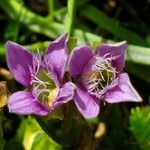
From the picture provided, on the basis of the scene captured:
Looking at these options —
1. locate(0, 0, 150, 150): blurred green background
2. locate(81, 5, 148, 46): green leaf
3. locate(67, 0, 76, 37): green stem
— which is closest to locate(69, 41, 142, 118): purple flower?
locate(0, 0, 150, 150): blurred green background

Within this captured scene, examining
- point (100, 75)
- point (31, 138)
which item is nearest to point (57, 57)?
point (100, 75)

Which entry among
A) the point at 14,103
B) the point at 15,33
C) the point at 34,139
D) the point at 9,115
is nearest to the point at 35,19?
the point at 15,33

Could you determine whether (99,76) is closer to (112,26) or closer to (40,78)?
(40,78)

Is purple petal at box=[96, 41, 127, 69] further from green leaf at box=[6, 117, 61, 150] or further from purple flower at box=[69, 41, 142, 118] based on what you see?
green leaf at box=[6, 117, 61, 150]

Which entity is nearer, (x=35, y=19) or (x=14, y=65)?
(x=14, y=65)

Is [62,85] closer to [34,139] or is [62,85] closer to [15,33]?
[34,139]

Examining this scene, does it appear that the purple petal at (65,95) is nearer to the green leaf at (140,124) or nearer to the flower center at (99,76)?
the flower center at (99,76)
